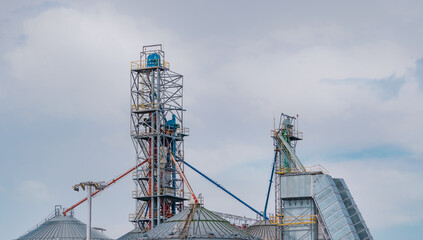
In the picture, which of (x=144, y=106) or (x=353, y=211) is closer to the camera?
(x=353, y=211)

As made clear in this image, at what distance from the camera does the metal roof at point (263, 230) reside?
12310 cm

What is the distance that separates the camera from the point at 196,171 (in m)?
129

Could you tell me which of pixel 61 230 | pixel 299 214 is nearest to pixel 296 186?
pixel 299 214

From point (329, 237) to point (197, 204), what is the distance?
17715 millimetres

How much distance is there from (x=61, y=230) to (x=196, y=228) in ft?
79.5

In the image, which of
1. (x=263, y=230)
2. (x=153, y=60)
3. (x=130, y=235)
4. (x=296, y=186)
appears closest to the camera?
(x=296, y=186)

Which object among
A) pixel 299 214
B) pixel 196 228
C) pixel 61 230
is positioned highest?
pixel 61 230

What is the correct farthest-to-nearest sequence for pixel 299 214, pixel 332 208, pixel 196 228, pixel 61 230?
pixel 61 230 → pixel 299 214 → pixel 196 228 → pixel 332 208

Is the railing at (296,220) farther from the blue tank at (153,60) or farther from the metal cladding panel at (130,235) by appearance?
the blue tank at (153,60)

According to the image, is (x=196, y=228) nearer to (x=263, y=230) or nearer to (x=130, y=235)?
(x=130, y=235)

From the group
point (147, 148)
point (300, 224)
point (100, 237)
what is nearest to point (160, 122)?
point (147, 148)

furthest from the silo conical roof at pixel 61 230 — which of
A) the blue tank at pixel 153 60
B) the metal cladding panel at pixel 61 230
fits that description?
the blue tank at pixel 153 60

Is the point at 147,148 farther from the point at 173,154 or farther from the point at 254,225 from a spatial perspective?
the point at 254,225

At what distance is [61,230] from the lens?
122 meters
